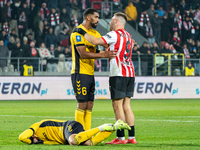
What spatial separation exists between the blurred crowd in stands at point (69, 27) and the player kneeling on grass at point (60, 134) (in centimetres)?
1164

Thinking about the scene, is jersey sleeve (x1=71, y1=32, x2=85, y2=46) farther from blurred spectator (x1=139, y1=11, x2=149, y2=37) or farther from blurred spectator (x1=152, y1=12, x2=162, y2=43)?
blurred spectator (x1=139, y1=11, x2=149, y2=37)

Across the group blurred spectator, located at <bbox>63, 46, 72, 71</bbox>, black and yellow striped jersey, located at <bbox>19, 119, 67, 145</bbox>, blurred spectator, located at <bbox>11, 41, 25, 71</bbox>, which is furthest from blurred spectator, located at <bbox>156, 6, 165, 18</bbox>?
black and yellow striped jersey, located at <bbox>19, 119, 67, 145</bbox>

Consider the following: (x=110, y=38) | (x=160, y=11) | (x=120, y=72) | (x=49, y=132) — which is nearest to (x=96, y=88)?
(x=160, y=11)

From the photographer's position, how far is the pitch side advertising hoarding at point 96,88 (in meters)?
16.0

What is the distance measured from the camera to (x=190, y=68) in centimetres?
1775

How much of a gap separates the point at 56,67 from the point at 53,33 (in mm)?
3081

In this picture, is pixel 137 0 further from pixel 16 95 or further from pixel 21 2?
pixel 16 95

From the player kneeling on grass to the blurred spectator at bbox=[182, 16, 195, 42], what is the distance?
1737 centimetres

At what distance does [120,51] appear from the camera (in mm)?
5543

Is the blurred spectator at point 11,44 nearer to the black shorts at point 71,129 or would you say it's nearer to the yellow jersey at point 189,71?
the yellow jersey at point 189,71

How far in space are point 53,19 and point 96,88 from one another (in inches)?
217

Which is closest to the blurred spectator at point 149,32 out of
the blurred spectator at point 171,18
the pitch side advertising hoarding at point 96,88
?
the blurred spectator at point 171,18

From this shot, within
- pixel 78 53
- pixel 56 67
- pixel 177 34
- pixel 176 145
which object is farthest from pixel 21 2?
pixel 176 145

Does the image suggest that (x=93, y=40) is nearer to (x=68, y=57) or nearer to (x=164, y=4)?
(x=68, y=57)
